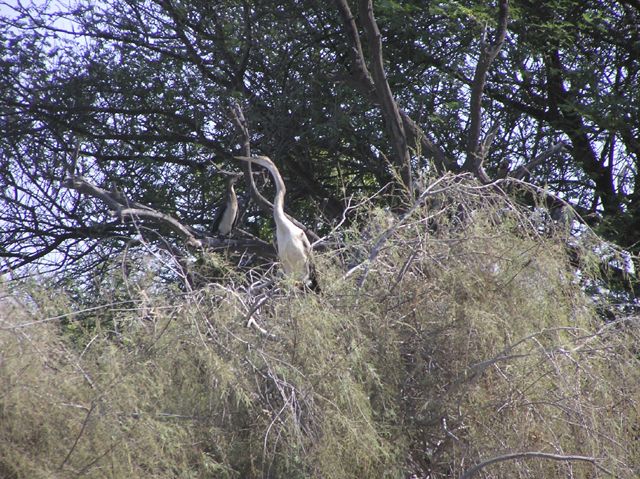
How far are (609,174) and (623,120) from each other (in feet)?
2.39

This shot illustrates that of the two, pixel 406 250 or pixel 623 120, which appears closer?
pixel 406 250

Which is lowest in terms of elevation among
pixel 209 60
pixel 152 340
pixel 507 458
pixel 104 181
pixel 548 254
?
pixel 507 458

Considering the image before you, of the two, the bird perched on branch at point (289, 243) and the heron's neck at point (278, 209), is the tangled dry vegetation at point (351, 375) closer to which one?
the bird perched on branch at point (289, 243)

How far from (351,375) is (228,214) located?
4414mm

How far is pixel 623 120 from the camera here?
7.56 m

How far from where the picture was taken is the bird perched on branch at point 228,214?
8.27 metres

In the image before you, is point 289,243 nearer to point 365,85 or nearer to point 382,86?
point 382,86

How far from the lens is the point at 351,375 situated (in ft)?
14.0

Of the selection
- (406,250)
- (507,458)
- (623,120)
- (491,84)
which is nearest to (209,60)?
(491,84)

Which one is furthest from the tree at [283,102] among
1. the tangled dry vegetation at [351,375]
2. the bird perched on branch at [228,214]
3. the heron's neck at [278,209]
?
the tangled dry vegetation at [351,375]

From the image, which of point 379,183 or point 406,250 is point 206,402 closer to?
point 406,250

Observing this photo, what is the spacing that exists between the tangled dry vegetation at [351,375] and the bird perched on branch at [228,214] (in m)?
3.51

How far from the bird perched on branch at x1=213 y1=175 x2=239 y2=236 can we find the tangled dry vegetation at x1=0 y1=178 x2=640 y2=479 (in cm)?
351

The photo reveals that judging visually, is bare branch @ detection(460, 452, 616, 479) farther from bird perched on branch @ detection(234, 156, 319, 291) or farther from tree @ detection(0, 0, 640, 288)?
tree @ detection(0, 0, 640, 288)
